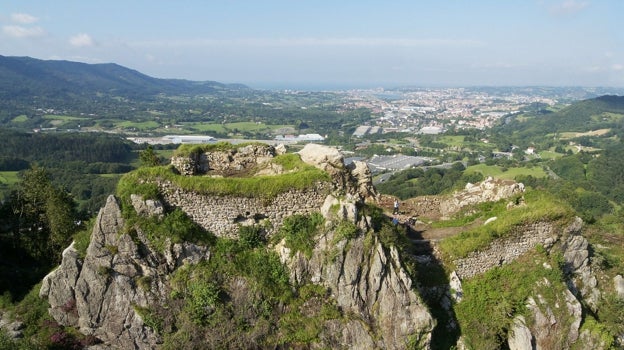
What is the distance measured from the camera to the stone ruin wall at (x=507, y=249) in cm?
1841

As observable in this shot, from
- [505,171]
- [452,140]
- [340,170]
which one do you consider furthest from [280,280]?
[452,140]

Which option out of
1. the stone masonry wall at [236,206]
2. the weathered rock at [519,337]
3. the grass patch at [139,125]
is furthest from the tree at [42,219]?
the grass patch at [139,125]

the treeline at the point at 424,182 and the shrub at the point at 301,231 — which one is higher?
the shrub at the point at 301,231

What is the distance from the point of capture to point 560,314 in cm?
1798

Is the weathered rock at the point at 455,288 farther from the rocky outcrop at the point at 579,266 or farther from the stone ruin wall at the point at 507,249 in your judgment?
the rocky outcrop at the point at 579,266

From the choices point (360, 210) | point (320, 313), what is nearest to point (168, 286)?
point (320, 313)

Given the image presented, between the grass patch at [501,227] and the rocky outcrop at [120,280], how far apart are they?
10541 millimetres

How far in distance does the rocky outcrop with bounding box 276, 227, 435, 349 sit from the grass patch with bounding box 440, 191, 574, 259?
12.6 ft

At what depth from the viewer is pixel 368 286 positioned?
1553cm

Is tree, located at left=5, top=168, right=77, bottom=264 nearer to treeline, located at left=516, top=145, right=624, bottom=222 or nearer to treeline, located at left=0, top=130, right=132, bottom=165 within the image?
treeline, located at left=516, top=145, right=624, bottom=222

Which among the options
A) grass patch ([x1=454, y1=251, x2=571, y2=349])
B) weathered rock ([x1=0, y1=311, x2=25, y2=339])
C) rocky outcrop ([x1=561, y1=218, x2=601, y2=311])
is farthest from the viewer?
rocky outcrop ([x1=561, y1=218, x2=601, y2=311])

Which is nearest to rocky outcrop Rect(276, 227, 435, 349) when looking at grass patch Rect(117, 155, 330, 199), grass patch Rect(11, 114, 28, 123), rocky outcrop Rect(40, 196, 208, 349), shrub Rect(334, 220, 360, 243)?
shrub Rect(334, 220, 360, 243)

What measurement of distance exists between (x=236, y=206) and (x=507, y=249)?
1199cm

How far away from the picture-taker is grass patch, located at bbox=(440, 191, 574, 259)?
60.2 ft
